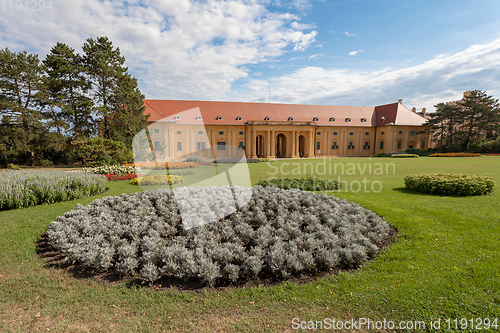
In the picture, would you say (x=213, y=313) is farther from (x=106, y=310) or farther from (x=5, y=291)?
(x=5, y=291)

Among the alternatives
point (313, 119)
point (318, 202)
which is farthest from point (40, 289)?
point (313, 119)

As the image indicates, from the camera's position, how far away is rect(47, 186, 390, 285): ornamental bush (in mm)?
3994

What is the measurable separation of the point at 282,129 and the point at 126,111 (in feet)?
85.3

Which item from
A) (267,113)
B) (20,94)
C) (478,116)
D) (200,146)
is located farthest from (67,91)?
(478,116)

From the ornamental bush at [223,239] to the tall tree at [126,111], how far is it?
817 inches

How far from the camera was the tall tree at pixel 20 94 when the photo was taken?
23.5m

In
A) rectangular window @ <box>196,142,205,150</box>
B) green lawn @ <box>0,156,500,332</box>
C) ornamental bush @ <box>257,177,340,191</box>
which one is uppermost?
rectangular window @ <box>196,142,205,150</box>

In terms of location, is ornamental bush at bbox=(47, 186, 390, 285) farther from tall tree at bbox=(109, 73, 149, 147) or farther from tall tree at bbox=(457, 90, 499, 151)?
tall tree at bbox=(457, 90, 499, 151)

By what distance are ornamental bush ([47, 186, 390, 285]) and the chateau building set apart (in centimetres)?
3191

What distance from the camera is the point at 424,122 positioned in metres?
47.2

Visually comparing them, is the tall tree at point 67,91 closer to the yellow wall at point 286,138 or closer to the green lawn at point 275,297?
the yellow wall at point 286,138

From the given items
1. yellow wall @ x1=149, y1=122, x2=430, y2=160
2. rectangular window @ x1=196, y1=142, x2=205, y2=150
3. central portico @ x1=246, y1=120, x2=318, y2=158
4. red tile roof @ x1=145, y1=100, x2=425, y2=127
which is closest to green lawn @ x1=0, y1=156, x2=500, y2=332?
yellow wall @ x1=149, y1=122, x2=430, y2=160

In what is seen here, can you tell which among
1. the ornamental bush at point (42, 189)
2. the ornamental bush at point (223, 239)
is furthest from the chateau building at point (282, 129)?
the ornamental bush at point (223, 239)

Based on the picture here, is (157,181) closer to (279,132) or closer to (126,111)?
(126,111)
